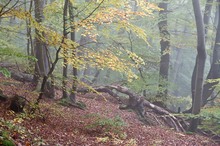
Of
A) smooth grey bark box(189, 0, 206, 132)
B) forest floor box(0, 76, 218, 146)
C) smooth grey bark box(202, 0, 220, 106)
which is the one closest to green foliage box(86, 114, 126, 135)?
forest floor box(0, 76, 218, 146)

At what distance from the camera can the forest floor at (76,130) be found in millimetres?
5961

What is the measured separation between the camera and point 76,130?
7.83 m

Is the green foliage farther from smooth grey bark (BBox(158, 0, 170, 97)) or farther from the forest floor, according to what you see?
smooth grey bark (BBox(158, 0, 170, 97))

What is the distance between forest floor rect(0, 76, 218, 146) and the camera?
5.96 meters

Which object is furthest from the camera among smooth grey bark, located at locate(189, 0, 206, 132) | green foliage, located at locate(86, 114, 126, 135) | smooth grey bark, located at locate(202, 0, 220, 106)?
smooth grey bark, located at locate(202, 0, 220, 106)

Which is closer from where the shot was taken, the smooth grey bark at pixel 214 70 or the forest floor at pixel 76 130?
the forest floor at pixel 76 130

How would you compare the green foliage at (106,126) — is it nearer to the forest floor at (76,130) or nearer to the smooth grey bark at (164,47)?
the forest floor at (76,130)

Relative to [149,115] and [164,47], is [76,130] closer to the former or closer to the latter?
[149,115]

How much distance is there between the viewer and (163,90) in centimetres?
1420

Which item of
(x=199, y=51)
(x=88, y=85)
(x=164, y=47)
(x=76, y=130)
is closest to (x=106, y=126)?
(x=76, y=130)

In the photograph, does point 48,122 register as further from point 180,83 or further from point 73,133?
point 180,83

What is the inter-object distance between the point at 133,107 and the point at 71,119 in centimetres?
470

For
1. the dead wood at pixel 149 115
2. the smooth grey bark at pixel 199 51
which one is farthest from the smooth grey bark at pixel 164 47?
the smooth grey bark at pixel 199 51

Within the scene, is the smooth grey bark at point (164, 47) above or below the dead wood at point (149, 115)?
above
